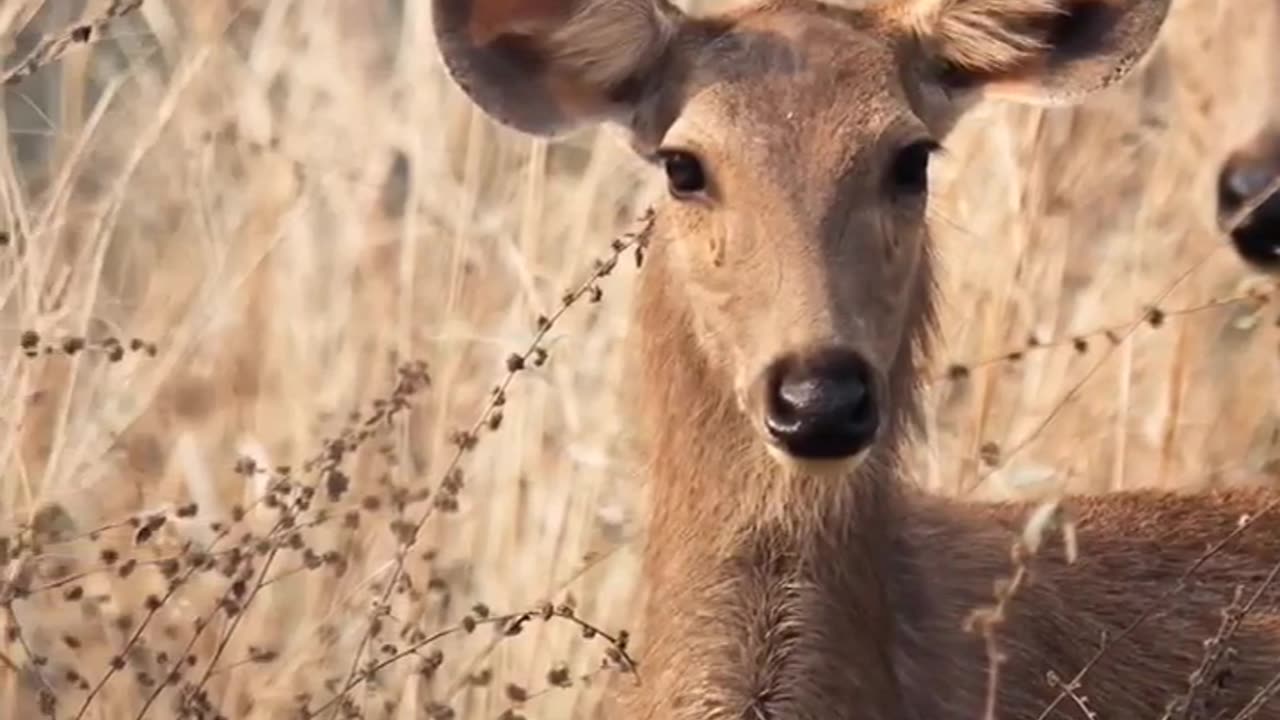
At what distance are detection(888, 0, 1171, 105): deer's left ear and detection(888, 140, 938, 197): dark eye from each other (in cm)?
33

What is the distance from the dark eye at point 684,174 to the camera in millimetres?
5172

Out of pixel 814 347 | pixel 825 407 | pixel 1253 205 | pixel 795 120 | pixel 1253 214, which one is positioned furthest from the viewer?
pixel 1253 214

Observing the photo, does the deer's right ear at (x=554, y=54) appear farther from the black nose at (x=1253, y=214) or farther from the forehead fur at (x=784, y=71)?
the black nose at (x=1253, y=214)

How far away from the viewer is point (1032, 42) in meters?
5.51

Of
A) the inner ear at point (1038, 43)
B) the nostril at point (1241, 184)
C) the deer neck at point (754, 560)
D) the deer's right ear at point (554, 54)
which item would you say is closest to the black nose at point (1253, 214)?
the nostril at point (1241, 184)

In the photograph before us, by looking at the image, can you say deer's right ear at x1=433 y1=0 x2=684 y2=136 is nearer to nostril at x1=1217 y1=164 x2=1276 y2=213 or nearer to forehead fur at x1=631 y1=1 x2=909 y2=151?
forehead fur at x1=631 y1=1 x2=909 y2=151

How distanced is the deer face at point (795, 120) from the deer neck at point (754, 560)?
14 cm

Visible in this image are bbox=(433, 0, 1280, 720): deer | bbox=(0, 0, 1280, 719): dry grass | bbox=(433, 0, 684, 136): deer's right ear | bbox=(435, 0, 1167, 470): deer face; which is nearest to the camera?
bbox=(435, 0, 1167, 470): deer face

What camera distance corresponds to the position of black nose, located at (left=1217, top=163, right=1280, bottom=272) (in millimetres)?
6137

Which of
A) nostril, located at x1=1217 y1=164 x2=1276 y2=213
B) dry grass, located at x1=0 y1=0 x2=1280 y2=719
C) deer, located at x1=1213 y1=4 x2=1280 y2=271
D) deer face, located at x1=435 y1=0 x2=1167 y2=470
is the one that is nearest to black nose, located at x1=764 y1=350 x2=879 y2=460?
deer face, located at x1=435 y1=0 x2=1167 y2=470

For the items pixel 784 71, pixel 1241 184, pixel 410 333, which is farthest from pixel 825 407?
pixel 410 333

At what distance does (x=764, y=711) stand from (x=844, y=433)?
0.67m

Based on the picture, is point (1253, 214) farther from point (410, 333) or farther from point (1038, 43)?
point (410, 333)

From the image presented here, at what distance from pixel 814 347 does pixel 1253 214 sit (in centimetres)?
168
